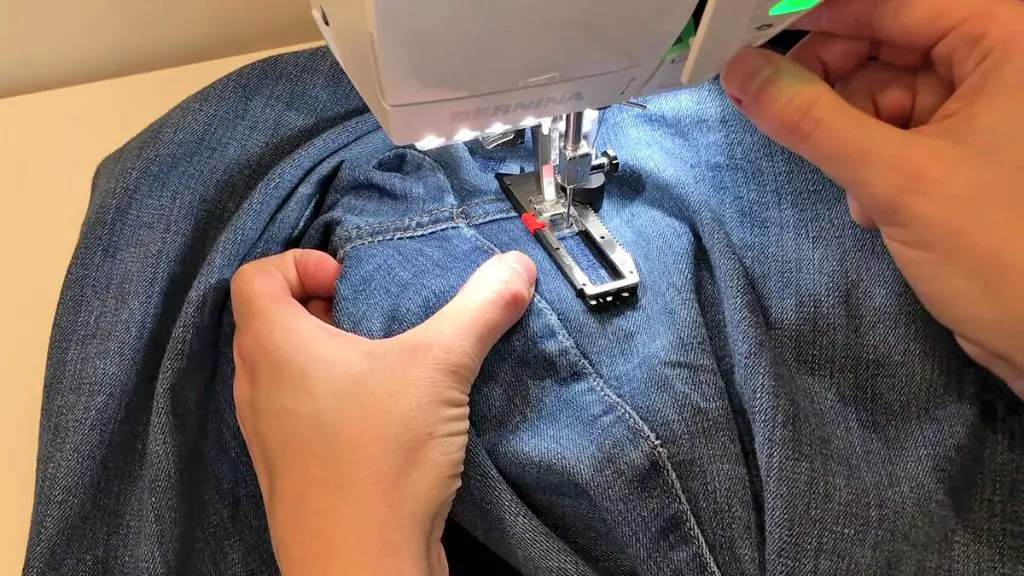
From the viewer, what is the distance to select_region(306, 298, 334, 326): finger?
0.69 meters

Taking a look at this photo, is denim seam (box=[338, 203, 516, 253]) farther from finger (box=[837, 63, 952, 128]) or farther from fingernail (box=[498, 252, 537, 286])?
finger (box=[837, 63, 952, 128])

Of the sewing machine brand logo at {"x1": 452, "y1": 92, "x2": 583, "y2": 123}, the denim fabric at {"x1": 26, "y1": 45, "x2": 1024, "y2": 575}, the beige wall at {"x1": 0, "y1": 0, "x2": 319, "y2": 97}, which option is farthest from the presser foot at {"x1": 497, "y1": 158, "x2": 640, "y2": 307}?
the beige wall at {"x1": 0, "y1": 0, "x2": 319, "y2": 97}

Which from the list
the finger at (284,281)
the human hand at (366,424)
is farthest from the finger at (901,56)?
the finger at (284,281)

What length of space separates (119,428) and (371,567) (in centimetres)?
26

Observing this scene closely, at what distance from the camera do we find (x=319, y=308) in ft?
2.27

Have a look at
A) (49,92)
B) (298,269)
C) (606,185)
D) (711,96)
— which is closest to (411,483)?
(298,269)

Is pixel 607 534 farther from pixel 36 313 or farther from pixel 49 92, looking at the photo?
pixel 49 92

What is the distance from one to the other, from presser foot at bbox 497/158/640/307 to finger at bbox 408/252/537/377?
5 cm

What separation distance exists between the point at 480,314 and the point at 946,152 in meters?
0.32

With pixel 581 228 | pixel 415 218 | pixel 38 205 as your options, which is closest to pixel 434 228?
pixel 415 218

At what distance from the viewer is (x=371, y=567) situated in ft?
1.83

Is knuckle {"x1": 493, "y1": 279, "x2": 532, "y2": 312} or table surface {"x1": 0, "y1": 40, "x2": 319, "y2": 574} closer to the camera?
knuckle {"x1": 493, "y1": 279, "x2": 532, "y2": 312}

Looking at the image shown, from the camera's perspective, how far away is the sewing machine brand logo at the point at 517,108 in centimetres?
52

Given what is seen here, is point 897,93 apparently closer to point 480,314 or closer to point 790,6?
point 790,6
